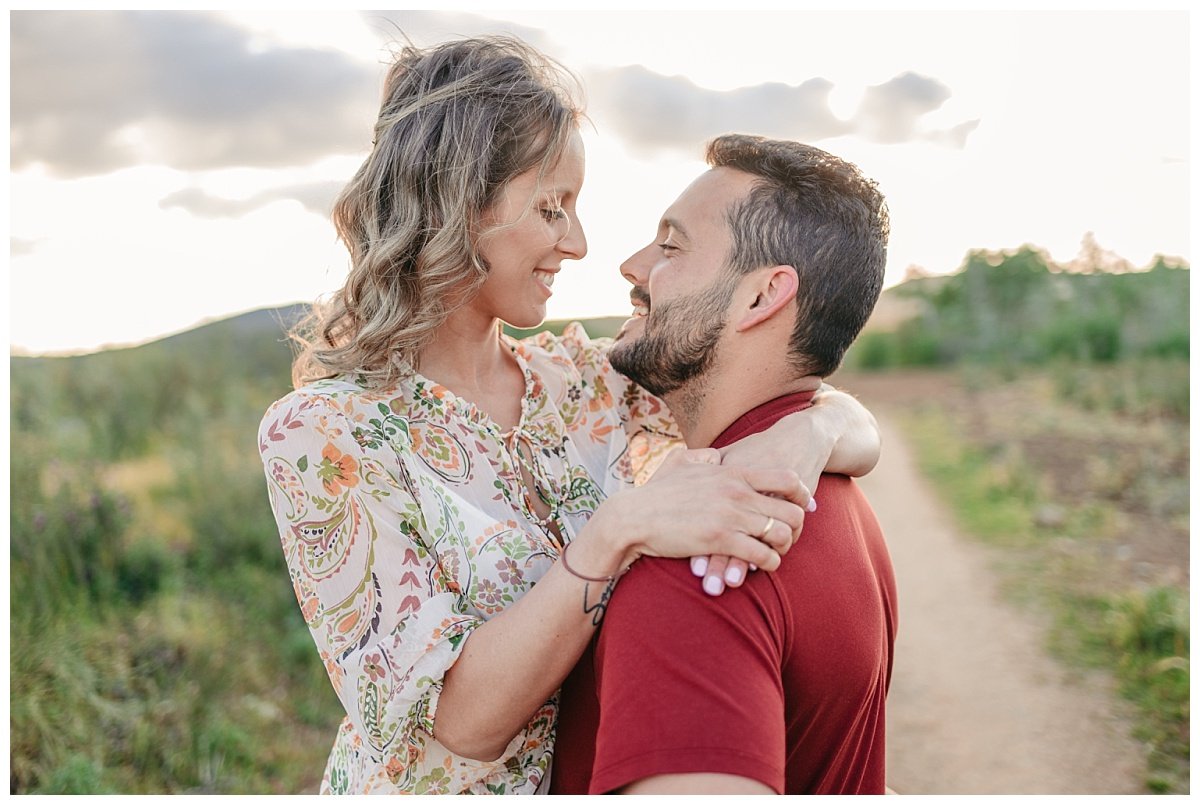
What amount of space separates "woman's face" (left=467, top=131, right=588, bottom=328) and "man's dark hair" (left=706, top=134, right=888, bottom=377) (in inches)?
16.3

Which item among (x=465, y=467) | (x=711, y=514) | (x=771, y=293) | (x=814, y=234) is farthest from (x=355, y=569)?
(x=814, y=234)

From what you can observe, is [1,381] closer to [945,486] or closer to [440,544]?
[440,544]

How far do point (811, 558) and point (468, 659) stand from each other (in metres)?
0.70

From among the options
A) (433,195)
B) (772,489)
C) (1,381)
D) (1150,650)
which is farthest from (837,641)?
(1150,650)

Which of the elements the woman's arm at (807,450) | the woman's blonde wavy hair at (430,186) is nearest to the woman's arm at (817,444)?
the woman's arm at (807,450)

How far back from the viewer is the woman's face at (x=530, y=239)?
2.44m

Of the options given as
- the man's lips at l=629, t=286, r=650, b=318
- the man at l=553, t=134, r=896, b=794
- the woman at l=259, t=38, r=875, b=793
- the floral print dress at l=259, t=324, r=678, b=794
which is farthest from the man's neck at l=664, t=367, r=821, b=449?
the floral print dress at l=259, t=324, r=678, b=794

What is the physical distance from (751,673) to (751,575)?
20 cm

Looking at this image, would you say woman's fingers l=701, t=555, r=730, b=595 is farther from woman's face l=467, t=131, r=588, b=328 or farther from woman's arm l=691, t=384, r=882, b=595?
woman's face l=467, t=131, r=588, b=328

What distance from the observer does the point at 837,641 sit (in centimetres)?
186

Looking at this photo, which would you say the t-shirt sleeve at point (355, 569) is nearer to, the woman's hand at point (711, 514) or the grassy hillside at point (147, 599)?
the woman's hand at point (711, 514)

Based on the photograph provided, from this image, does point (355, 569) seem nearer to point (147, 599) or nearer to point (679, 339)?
point (679, 339)

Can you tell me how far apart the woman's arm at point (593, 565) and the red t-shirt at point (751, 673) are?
0.05m

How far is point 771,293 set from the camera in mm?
2395
